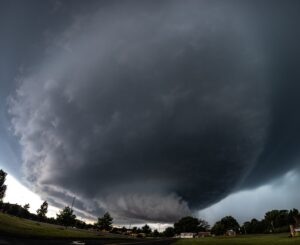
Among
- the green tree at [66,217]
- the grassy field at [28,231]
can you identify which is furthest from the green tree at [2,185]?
the grassy field at [28,231]

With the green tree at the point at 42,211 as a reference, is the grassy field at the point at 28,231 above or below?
below

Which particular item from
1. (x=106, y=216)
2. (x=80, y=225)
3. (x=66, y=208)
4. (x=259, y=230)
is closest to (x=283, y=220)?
(x=259, y=230)

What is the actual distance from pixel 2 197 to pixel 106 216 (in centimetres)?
6087

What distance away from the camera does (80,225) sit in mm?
175000

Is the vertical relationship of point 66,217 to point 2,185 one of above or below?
below

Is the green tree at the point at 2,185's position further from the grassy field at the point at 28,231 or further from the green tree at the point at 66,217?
the grassy field at the point at 28,231

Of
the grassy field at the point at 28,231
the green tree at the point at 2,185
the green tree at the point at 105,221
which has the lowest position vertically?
the grassy field at the point at 28,231

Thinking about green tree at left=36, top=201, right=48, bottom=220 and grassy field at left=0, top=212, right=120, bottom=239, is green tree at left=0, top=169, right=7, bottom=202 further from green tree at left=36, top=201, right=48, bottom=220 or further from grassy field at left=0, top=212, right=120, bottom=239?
grassy field at left=0, top=212, right=120, bottom=239

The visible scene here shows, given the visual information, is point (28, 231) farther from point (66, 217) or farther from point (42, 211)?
point (42, 211)

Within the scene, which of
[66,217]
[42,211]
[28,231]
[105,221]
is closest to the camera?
[28,231]

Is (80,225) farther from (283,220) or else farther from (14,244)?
(14,244)

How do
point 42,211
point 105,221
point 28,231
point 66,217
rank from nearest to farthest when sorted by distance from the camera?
point 28,231
point 66,217
point 105,221
point 42,211

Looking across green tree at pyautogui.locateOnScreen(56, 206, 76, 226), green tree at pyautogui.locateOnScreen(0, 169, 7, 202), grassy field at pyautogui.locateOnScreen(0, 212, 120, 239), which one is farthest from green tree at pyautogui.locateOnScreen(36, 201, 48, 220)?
grassy field at pyautogui.locateOnScreen(0, 212, 120, 239)

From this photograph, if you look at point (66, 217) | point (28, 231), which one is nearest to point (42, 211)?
point (66, 217)
